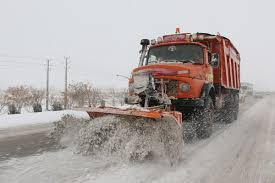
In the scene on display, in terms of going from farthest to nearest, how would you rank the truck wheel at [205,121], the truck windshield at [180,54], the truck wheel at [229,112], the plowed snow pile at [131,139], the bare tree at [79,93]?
the bare tree at [79,93], the truck wheel at [229,112], the truck windshield at [180,54], the truck wheel at [205,121], the plowed snow pile at [131,139]

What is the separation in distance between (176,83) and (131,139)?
2.00m

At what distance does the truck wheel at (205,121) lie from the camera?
6848 mm

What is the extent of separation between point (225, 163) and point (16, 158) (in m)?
3.72

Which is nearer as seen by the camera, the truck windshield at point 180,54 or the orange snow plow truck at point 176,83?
the orange snow plow truck at point 176,83

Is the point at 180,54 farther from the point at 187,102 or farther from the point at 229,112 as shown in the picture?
the point at 229,112

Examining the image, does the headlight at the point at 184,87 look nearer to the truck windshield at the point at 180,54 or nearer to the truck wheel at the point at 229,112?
the truck windshield at the point at 180,54

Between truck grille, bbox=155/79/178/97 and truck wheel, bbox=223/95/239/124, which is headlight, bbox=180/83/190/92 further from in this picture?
truck wheel, bbox=223/95/239/124

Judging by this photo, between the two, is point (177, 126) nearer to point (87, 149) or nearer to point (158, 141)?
point (158, 141)

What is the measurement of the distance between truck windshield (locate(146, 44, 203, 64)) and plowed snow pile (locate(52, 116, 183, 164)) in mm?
2618

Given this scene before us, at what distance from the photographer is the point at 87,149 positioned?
211 inches

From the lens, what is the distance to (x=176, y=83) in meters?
6.46

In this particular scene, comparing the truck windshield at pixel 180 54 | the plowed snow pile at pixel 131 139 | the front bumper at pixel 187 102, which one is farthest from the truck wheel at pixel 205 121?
the plowed snow pile at pixel 131 139

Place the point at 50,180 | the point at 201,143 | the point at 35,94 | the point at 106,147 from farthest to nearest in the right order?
the point at 35,94, the point at 201,143, the point at 106,147, the point at 50,180

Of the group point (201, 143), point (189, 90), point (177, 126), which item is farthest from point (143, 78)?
point (201, 143)
